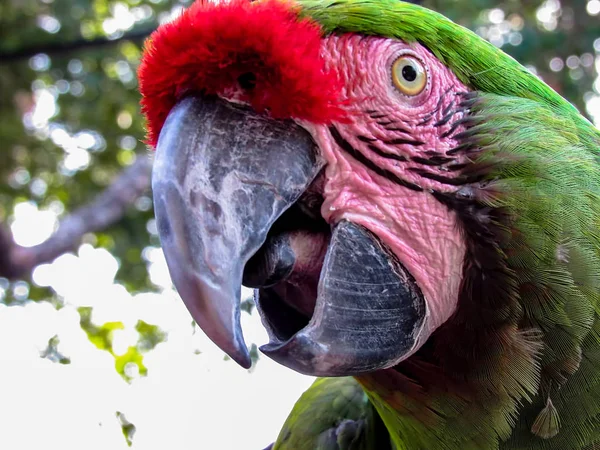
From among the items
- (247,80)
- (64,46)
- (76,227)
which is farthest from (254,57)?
(64,46)

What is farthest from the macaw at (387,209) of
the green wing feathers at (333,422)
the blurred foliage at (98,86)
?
the blurred foliage at (98,86)

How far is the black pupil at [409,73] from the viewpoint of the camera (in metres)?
1.07

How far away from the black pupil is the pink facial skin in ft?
0.08

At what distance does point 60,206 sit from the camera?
A: 23.0 feet

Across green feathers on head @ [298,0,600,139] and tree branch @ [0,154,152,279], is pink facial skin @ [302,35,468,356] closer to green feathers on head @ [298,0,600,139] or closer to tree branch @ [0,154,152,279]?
green feathers on head @ [298,0,600,139]

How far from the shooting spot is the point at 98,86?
5.04 metres

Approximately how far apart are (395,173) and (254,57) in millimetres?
→ 317

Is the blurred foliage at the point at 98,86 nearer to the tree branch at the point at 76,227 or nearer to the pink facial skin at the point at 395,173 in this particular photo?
the tree branch at the point at 76,227

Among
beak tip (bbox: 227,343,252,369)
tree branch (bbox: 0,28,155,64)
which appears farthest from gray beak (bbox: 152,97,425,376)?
tree branch (bbox: 0,28,155,64)

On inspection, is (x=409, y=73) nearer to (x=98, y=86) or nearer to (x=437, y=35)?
(x=437, y=35)

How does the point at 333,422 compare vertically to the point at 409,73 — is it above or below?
below

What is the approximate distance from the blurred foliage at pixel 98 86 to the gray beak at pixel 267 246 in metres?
2.04

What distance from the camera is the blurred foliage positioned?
12.8 feet

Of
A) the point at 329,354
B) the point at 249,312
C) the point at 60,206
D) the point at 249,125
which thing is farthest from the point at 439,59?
the point at 60,206
